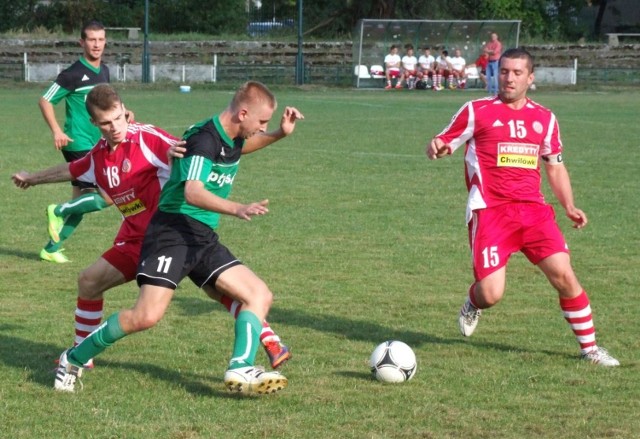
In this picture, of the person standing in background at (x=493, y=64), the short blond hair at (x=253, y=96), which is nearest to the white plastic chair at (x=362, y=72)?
the person standing in background at (x=493, y=64)

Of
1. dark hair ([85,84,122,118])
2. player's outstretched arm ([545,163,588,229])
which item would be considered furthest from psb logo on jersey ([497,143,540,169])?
dark hair ([85,84,122,118])

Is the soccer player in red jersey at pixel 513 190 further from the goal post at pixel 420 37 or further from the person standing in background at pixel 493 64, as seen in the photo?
the goal post at pixel 420 37

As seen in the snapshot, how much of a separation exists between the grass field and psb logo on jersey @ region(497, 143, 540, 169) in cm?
108

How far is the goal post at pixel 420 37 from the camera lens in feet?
135

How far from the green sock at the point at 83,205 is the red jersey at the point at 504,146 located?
3.60m

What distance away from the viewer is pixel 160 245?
5.43 meters

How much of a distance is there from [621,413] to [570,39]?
186 ft

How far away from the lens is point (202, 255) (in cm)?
551

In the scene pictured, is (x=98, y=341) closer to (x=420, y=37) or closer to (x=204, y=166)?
(x=204, y=166)

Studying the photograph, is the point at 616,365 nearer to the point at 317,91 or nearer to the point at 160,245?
the point at 160,245

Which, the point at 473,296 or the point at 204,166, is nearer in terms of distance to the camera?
the point at 204,166

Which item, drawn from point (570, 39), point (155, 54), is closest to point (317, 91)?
point (155, 54)

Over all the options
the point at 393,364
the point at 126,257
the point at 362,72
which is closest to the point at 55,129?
the point at 126,257

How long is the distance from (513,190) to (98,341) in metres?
2.53
